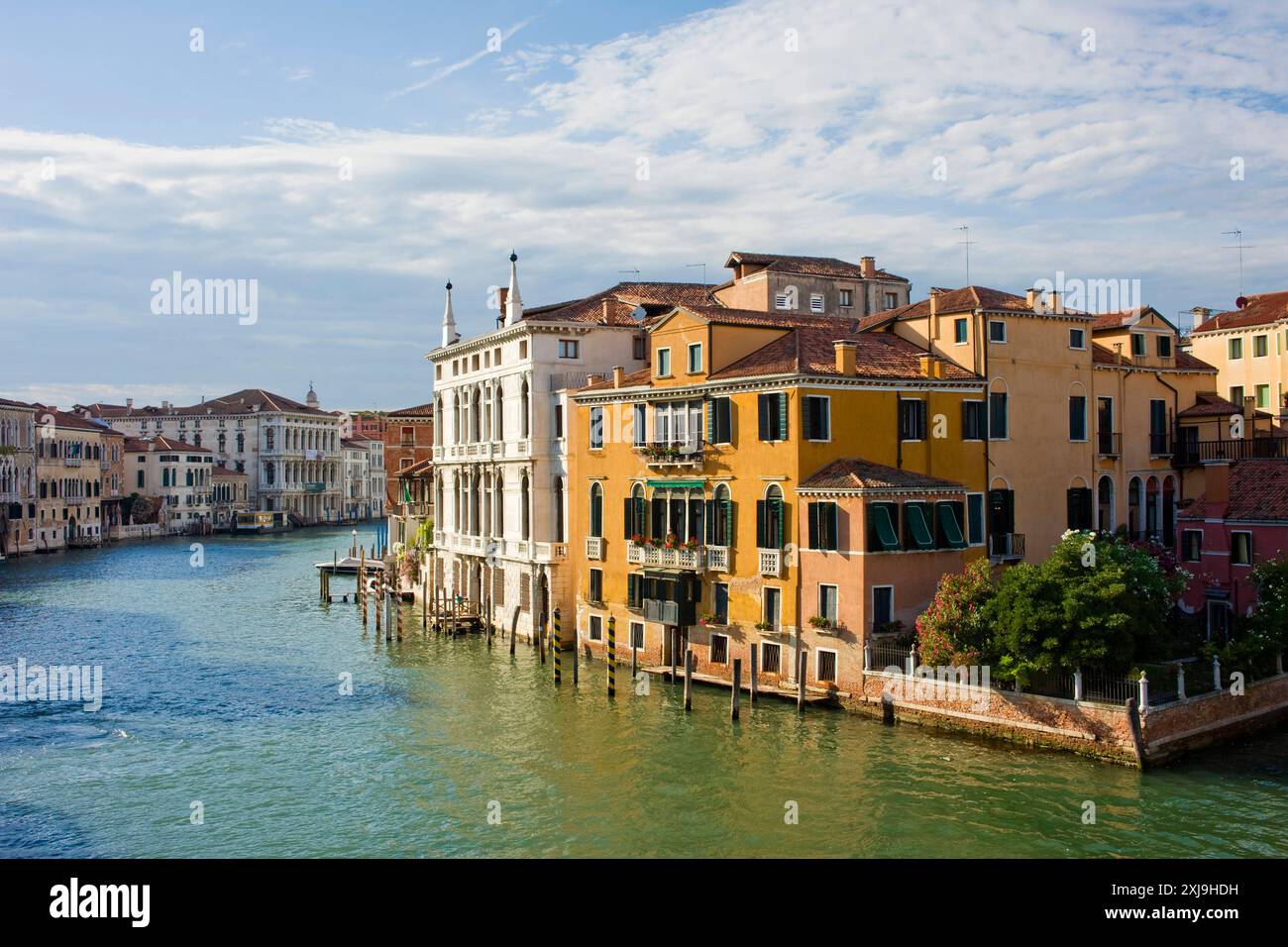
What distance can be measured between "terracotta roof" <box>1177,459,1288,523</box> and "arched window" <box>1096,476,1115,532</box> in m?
2.40

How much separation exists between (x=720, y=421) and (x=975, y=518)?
5.68m

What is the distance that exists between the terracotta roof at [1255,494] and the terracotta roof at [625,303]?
14.3m

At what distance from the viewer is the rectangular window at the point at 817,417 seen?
2267 centimetres

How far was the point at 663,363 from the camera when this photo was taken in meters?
26.0

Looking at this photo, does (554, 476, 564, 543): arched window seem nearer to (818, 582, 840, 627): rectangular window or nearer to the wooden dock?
the wooden dock

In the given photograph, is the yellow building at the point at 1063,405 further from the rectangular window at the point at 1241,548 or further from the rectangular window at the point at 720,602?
the rectangular window at the point at 720,602

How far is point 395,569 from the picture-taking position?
4575 cm

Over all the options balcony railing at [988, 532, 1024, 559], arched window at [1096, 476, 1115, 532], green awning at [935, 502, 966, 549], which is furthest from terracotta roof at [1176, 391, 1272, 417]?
green awning at [935, 502, 966, 549]

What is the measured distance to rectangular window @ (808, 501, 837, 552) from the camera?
21938 millimetres

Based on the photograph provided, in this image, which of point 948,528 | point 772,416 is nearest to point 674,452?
point 772,416

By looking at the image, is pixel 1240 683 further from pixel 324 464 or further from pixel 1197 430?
pixel 324 464

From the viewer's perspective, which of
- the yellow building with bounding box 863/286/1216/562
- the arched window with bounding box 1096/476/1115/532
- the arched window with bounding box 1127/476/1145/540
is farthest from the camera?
the arched window with bounding box 1127/476/1145/540

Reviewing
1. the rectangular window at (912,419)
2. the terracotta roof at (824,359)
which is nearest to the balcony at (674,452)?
the terracotta roof at (824,359)
